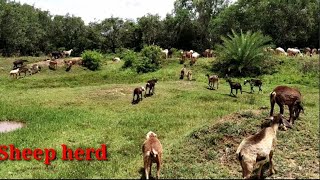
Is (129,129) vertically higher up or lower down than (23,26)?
lower down

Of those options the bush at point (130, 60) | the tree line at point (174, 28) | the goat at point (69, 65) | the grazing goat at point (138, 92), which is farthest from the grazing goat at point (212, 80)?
the tree line at point (174, 28)

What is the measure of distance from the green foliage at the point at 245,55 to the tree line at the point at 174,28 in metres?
13.2

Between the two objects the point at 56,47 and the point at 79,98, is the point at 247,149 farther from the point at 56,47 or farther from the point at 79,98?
the point at 56,47

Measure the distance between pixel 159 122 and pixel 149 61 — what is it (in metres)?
17.0

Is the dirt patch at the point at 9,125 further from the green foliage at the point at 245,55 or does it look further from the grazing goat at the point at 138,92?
the green foliage at the point at 245,55

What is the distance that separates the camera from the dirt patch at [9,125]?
→ 1733 cm

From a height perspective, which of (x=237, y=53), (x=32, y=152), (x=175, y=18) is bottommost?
(x=32, y=152)

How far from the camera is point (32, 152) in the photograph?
13.2m

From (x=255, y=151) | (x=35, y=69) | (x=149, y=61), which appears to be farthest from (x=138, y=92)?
(x=35, y=69)

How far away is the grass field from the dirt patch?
36cm

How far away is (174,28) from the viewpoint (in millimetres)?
56062

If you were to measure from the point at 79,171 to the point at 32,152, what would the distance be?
9.64 ft

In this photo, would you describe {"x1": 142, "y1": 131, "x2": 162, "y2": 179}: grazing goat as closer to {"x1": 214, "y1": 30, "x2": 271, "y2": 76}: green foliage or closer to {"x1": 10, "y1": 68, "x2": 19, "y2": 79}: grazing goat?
{"x1": 214, "y1": 30, "x2": 271, "y2": 76}: green foliage

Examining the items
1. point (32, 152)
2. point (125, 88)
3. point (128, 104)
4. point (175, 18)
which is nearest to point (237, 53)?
point (125, 88)
